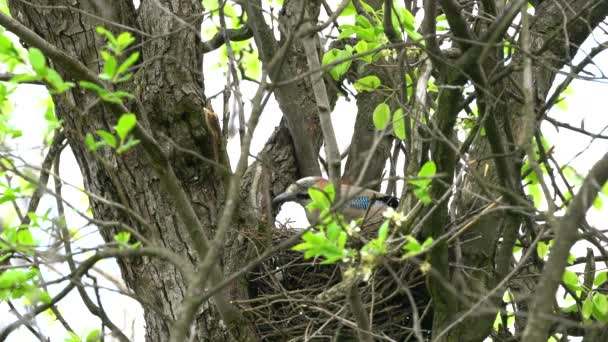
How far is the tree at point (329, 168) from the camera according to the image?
386 cm

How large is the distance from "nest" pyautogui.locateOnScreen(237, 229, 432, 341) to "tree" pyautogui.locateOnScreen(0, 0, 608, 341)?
16 millimetres

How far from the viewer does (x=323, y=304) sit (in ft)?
17.5

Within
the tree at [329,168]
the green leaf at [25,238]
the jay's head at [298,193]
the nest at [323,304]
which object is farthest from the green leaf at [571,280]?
the green leaf at [25,238]

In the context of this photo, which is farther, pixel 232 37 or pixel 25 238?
pixel 232 37

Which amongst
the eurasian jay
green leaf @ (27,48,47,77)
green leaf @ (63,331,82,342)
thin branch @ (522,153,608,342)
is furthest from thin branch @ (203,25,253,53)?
thin branch @ (522,153,608,342)

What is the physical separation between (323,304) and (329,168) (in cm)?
163

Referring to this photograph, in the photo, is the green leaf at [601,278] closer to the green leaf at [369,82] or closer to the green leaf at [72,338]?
the green leaf at [369,82]

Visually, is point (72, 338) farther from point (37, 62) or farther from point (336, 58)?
point (336, 58)

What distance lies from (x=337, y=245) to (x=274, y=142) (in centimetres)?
332

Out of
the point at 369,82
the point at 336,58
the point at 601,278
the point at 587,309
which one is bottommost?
the point at 587,309

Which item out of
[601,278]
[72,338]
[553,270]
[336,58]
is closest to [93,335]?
[72,338]

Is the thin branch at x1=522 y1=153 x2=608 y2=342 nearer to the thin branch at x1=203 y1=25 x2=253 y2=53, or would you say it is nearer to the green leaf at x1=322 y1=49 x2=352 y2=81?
the green leaf at x1=322 y1=49 x2=352 y2=81

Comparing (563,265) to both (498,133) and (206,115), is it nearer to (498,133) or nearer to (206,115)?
(498,133)

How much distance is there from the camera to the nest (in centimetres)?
528
